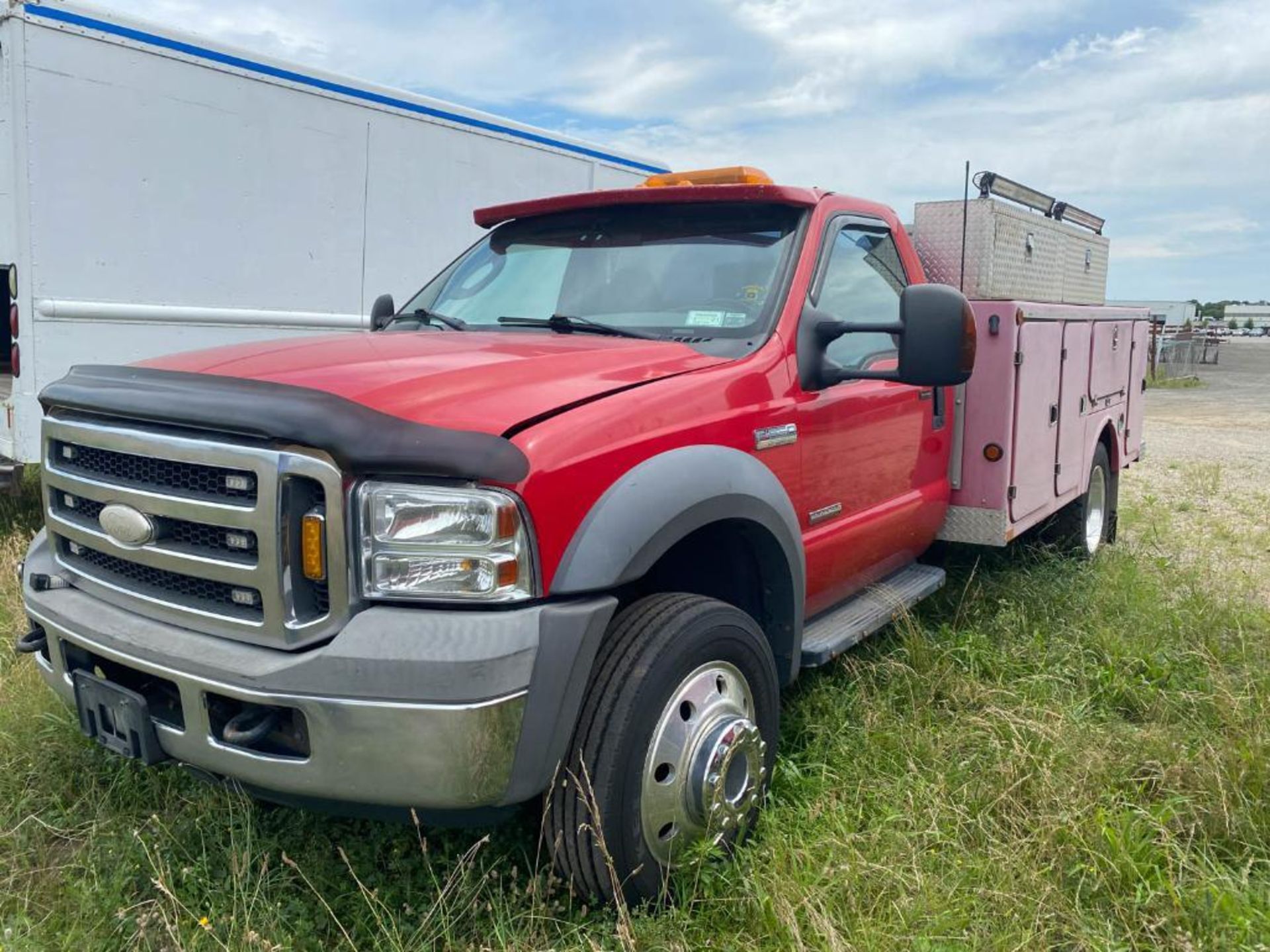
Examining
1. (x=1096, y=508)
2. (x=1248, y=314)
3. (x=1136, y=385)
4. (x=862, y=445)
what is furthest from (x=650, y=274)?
(x=1248, y=314)

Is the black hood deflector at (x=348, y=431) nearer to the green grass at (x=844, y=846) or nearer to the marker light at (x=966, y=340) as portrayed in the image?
the green grass at (x=844, y=846)

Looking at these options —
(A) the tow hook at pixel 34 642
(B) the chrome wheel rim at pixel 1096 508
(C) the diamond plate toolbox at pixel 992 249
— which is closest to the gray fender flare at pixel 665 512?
(A) the tow hook at pixel 34 642

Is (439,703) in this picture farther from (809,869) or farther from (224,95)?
(224,95)

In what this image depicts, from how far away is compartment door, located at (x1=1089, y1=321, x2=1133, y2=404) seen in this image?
5.69 meters

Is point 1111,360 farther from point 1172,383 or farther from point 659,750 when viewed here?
point 1172,383

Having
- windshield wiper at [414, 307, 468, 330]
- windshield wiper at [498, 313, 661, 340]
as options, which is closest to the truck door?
windshield wiper at [498, 313, 661, 340]

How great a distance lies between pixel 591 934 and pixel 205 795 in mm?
1349

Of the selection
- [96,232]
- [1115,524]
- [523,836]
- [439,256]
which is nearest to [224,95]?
[96,232]

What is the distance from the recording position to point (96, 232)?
18.6 feet

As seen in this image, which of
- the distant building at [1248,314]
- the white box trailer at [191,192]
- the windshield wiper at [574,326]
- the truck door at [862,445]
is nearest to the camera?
the windshield wiper at [574,326]

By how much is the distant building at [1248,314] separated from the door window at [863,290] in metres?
150

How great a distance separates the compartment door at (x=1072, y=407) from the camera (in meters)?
5.14

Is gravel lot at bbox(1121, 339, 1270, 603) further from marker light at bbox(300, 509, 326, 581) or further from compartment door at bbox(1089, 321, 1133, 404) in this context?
marker light at bbox(300, 509, 326, 581)

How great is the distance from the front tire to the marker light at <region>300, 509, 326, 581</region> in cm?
70
